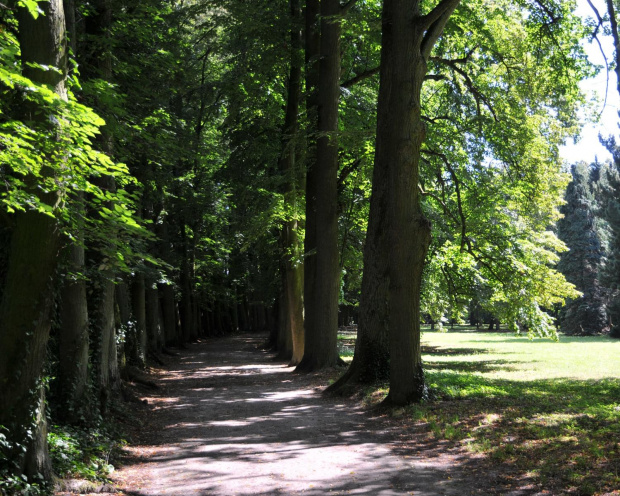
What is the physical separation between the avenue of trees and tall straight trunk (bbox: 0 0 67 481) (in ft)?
0.07

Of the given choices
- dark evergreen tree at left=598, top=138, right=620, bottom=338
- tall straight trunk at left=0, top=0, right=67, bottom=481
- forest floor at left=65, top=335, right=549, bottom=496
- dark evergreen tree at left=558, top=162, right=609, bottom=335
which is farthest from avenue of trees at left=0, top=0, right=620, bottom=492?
dark evergreen tree at left=558, top=162, right=609, bottom=335

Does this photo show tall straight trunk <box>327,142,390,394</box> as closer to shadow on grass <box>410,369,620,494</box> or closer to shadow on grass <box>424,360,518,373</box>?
shadow on grass <box>410,369,620,494</box>

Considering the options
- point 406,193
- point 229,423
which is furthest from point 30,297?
point 406,193

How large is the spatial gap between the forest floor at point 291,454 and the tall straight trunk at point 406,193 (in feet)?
3.62

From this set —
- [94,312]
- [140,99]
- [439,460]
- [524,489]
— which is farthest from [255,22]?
[524,489]

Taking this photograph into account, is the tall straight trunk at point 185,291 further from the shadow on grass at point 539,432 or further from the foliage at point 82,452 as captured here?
the foliage at point 82,452

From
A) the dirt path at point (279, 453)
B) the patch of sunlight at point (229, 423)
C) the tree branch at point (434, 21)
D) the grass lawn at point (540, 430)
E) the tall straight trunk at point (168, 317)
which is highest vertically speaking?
the tree branch at point (434, 21)

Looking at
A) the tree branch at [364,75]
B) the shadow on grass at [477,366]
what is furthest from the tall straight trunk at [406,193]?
the shadow on grass at [477,366]

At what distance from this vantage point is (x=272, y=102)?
23.6m

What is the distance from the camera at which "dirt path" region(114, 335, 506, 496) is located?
6.88 metres

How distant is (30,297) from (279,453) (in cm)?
406

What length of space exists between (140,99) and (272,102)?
36.9 ft

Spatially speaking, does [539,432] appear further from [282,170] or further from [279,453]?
[282,170]

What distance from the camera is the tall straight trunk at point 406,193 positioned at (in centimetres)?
1101
